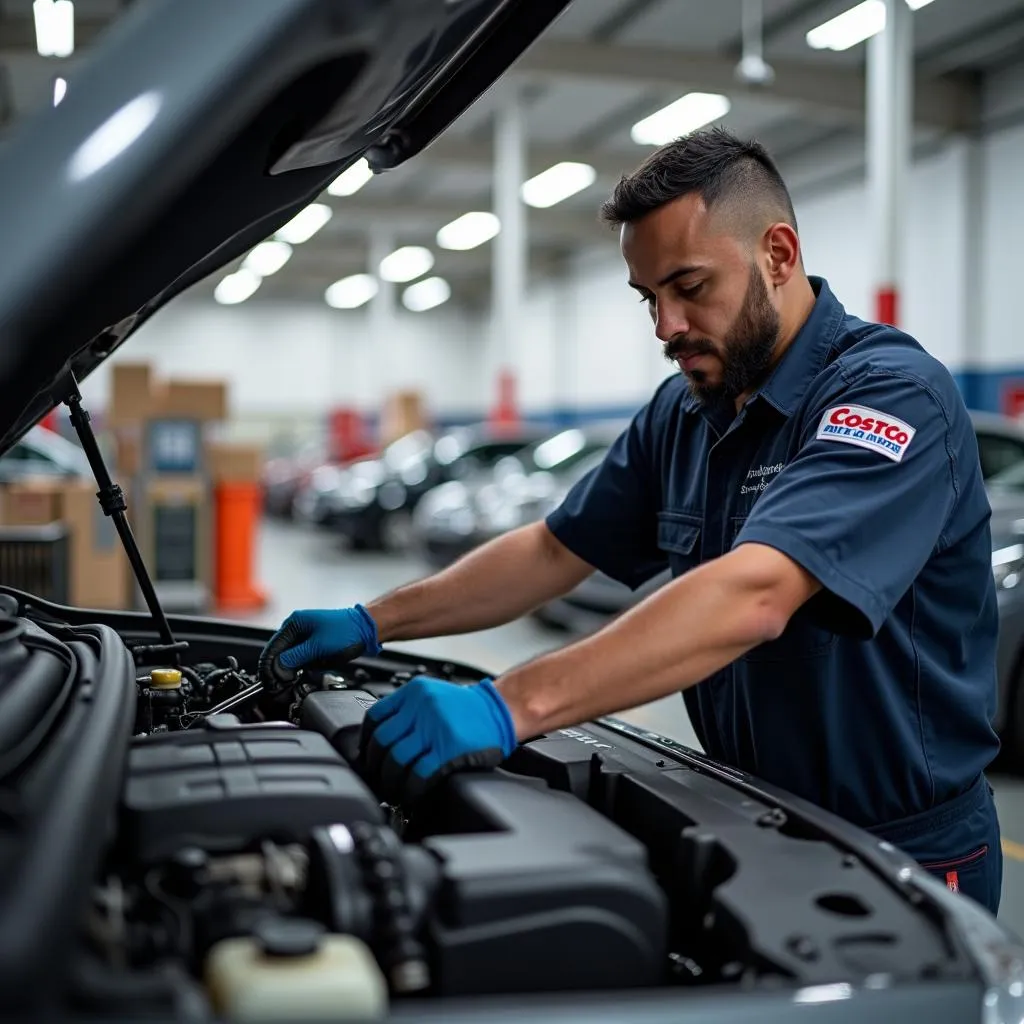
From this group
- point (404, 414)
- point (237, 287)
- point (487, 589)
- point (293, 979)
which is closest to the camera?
point (293, 979)

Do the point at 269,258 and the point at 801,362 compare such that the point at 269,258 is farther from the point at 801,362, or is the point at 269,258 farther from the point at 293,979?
the point at 293,979

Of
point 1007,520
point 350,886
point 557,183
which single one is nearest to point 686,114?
point 557,183

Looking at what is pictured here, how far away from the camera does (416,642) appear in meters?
5.33

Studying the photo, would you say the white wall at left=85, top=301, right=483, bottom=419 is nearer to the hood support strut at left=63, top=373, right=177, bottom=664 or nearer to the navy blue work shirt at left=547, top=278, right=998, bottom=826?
the hood support strut at left=63, top=373, right=177, bottom=664

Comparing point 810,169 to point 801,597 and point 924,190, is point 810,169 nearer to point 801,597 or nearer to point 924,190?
point 924,190

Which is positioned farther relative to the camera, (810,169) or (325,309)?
(325,309)

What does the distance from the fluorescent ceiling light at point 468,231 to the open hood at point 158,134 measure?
1699cm

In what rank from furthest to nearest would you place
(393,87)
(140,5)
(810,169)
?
(810,169) < (393,87) < (140,5)

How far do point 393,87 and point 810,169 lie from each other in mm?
14195

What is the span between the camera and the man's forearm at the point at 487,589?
1.96 metres

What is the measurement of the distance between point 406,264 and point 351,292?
3.34m

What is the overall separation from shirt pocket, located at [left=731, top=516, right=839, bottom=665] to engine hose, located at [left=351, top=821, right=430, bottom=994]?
0.62 meters

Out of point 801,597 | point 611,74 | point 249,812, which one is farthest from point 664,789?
point 611,74

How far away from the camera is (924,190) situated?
41.8 feet
